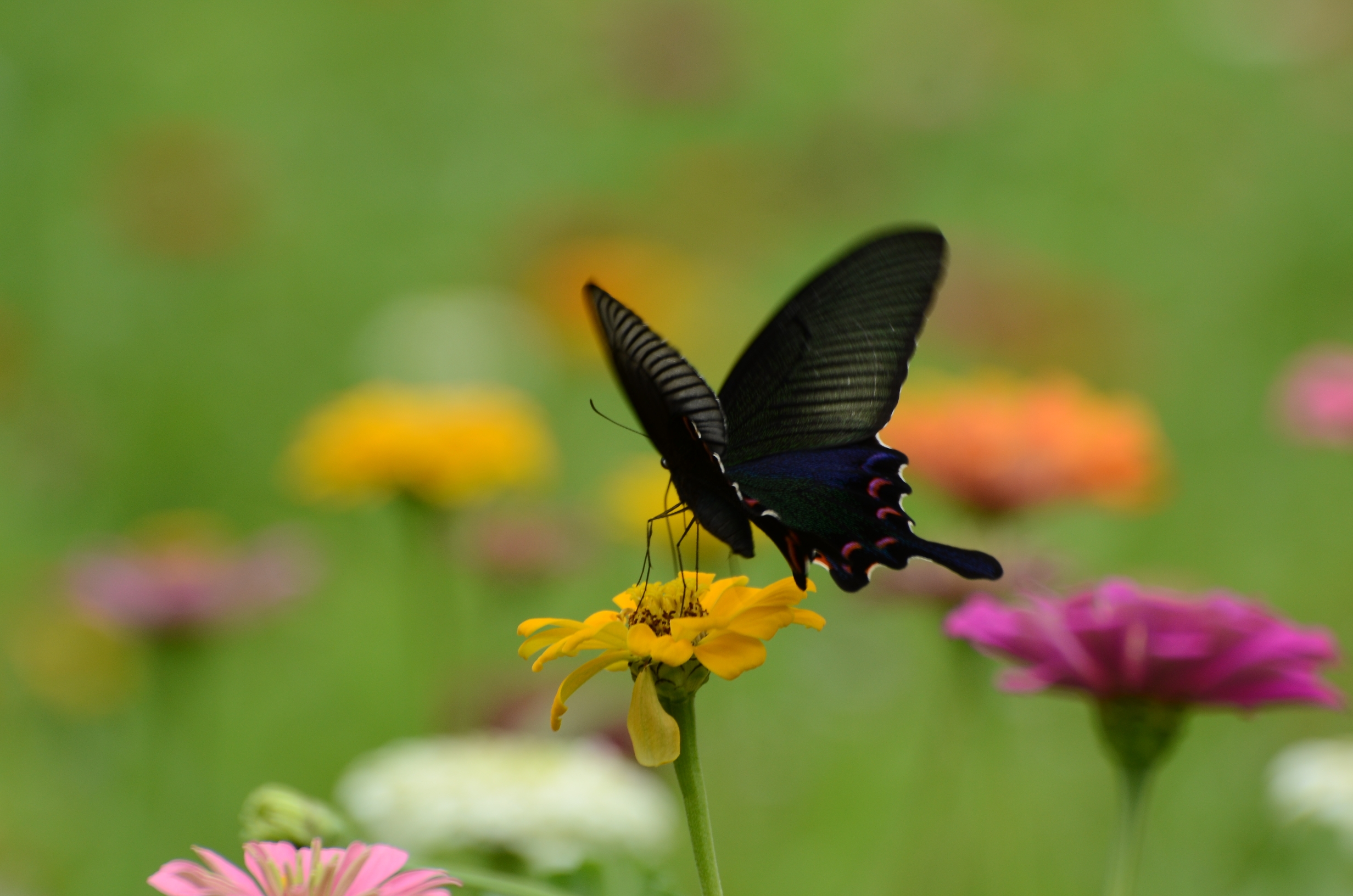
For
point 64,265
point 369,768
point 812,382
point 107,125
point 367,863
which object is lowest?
point 367,863

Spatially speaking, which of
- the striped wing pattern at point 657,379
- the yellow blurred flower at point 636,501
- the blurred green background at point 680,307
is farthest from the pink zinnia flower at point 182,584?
the striped wing pattern at point 657,379

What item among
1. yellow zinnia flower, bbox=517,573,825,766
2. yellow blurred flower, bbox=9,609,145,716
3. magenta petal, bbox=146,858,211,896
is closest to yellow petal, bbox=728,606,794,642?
yellow zinnia flower, bbox=517,573,825,766

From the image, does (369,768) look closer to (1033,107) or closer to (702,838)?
(702,838)

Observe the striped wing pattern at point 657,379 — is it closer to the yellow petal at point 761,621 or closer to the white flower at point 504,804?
the yellow petal at point 761,621

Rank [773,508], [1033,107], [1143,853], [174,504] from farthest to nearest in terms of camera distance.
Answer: [1033,107]
[174,504]
[1143,853]
[773,508]

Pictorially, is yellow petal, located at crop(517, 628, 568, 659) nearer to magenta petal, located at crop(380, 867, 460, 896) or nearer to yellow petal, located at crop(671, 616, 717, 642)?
yellow petal, located at crop(671, 616, 717, 642)

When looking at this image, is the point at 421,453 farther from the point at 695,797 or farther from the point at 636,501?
the point at 695,797

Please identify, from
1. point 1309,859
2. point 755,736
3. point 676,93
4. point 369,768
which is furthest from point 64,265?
point 1309,859
